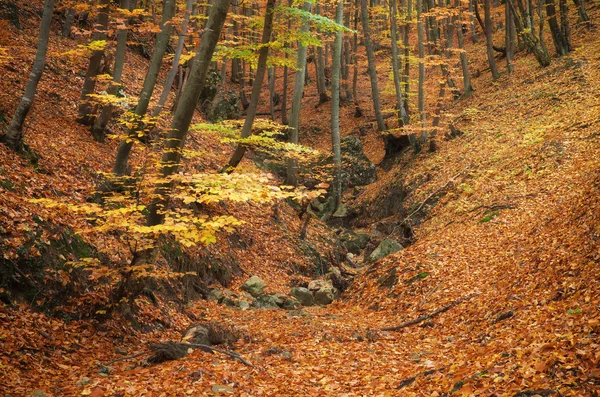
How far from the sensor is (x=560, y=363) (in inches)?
160

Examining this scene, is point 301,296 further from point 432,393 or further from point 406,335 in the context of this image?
point 432,393

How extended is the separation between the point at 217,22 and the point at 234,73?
2654 centimetres

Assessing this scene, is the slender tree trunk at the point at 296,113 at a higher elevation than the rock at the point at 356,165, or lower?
higher

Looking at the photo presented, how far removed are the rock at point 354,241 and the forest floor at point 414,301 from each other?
108 centimetres

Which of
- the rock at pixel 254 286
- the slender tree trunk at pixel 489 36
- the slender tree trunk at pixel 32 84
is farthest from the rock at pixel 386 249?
the slender tree trunk at pixel 489 36

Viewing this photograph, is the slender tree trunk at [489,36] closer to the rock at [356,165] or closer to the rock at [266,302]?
the rock at [356,165]

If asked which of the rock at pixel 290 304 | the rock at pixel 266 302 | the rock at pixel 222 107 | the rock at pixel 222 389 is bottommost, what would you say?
the rock at pixel 290 304

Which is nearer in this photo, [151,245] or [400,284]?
[151,245]

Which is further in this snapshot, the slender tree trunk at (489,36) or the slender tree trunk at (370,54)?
the slender tree trunk at (489,36)

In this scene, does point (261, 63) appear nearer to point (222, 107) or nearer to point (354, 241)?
point (354, 241)

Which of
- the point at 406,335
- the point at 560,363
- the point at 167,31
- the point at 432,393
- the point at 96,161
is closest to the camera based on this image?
the point at 560,363

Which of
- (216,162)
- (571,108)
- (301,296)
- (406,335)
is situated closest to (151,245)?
(406,335)

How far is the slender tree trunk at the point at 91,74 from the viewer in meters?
10.8

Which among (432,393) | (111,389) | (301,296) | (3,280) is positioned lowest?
(301,296)
